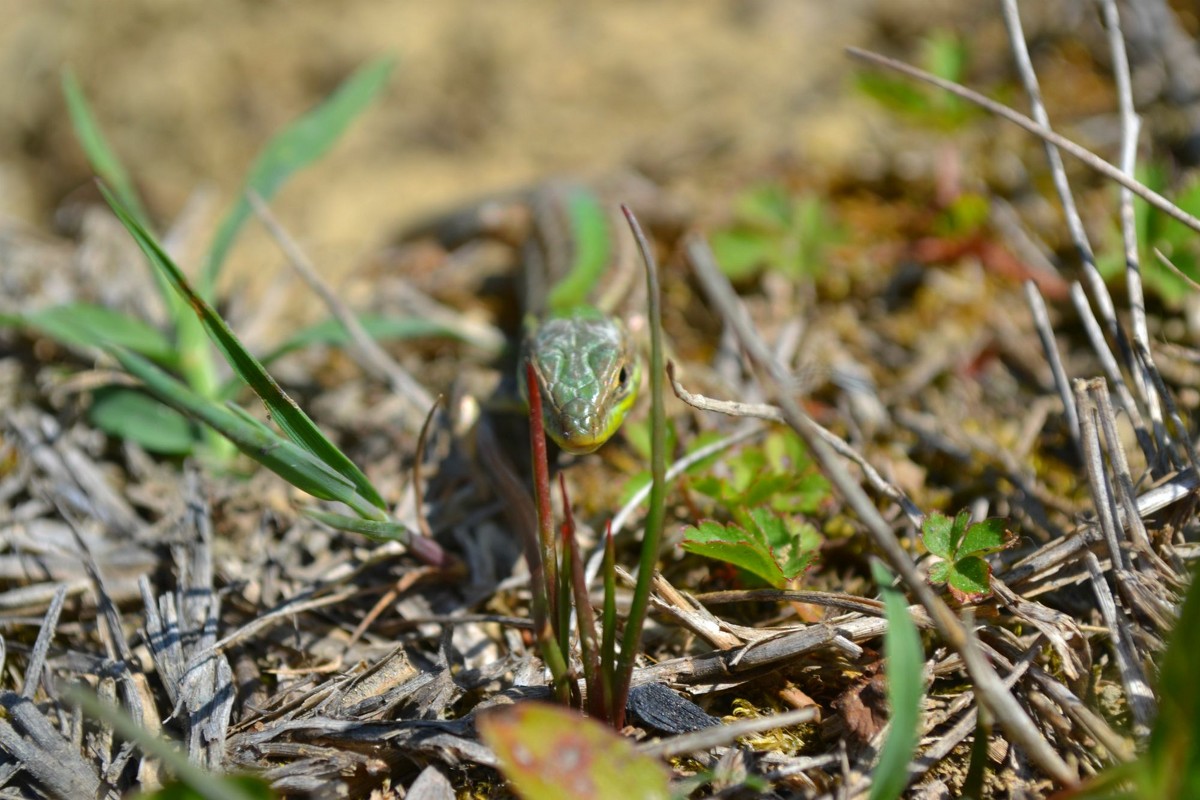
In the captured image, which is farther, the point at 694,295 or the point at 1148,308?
the point at 694,295

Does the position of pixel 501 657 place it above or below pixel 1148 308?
below

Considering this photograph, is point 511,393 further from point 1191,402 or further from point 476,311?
point 1191,402

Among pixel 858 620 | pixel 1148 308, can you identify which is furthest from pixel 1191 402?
pixel 858 620

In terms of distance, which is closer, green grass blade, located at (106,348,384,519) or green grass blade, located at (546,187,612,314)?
green grass blade, located at (106,348,384,519)

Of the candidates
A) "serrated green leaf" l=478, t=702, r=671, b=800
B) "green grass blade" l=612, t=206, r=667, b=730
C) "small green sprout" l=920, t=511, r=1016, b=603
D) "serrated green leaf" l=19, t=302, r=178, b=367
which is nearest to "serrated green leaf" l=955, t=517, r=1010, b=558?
"small green sprout" l=920, t=511, r=1016, b=603

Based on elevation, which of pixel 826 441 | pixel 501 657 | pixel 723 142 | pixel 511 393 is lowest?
pixel 501 657

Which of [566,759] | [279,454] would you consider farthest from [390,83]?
[566,759]

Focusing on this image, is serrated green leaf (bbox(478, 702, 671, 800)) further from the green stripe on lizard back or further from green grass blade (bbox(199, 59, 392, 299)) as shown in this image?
green grass blade (bbox(199, 59, 392, 299))
